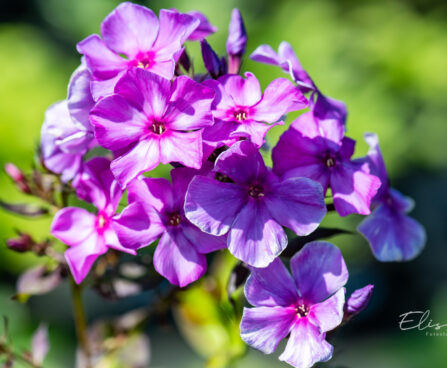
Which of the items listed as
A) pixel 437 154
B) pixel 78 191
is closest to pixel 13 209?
pixel 78 191

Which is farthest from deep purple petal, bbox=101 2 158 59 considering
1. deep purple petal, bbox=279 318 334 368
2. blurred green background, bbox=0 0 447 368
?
blurred green background, bbox=0 0 447 368

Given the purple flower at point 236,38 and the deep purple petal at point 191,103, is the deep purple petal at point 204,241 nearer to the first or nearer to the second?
the deep purple petal at point 191,103

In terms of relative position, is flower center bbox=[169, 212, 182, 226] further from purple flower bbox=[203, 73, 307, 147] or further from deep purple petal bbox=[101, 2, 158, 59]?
deep purple petal bbox=[101, 2, 158, 59]

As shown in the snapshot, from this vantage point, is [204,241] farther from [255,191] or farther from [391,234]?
[391,234]

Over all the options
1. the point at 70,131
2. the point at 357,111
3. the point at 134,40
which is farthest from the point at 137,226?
the point at 357,111

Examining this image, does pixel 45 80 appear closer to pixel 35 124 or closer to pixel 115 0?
pixel 35 124

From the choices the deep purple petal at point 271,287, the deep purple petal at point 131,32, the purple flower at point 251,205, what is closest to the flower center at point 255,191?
the purple flower at point 251,205
